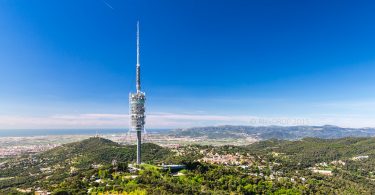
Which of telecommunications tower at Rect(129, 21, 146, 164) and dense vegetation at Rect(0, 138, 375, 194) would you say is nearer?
dense vegetation at Rect(0, 138, 375, 194)

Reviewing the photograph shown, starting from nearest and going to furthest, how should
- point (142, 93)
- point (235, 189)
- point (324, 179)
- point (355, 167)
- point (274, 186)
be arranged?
1. point (235, 189)
2. point (274, 186)
3. point (142, 93)
4. point (324, 179)
5. point (355, 167)

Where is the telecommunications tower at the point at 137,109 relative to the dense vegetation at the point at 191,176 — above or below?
above

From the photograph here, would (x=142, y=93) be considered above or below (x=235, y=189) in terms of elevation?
above

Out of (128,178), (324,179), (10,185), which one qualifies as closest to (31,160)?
(10,185)

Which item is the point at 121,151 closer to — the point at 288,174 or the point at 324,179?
the point at 288,174

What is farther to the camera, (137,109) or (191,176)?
(137,109)

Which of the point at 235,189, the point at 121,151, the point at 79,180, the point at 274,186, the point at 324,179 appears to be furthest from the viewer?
the point at 121,151

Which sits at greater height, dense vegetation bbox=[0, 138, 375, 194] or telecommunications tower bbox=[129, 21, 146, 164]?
telecommunications tower bbox=[129, 21, 146, 164]

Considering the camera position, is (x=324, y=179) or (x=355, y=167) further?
(x=355, y=167)

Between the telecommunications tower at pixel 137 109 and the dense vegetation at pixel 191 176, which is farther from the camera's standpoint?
the telecommunications tower at pixel 137 109

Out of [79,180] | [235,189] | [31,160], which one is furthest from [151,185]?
[31,160]

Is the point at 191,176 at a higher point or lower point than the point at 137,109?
lower
